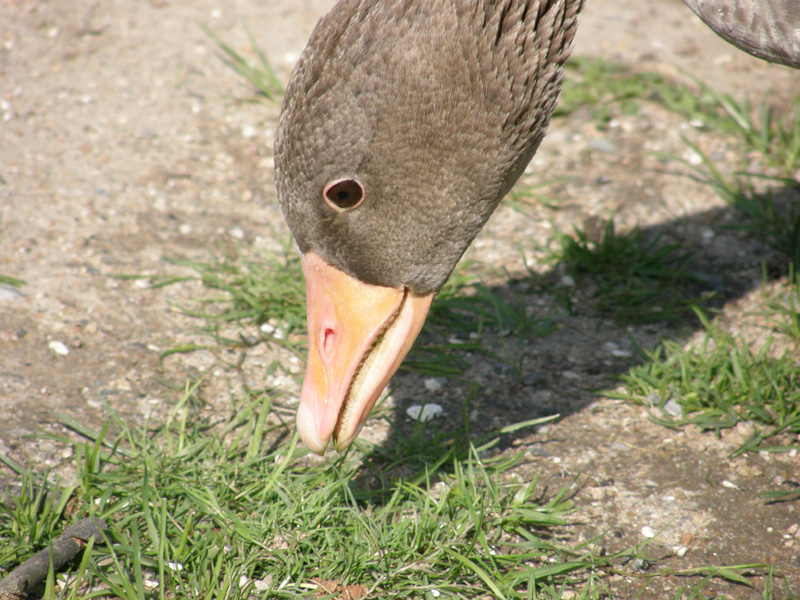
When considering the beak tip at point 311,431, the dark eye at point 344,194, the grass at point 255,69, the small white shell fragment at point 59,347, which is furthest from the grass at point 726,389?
the grass at point 255,69

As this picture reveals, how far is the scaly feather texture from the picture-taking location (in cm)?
271

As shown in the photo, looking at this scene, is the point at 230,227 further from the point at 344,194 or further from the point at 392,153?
the point at 392,153

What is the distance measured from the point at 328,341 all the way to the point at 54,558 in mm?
1329

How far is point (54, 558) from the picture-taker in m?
2.81

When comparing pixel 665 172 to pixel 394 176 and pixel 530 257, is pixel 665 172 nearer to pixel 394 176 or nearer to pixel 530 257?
pixel 530 257

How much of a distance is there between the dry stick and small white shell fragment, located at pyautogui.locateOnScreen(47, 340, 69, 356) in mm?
1254

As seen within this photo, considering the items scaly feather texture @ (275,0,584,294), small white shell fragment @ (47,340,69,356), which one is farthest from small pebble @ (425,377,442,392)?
small white shell fragment @ (47,340,69,356)

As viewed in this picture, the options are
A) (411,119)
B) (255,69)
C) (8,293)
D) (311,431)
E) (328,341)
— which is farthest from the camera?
(255,69)

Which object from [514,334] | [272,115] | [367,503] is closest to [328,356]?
[367,503]

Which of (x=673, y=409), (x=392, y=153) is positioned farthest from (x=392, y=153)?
(x=673, y=409)

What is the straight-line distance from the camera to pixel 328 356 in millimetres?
3053

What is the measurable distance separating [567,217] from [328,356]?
288 cm

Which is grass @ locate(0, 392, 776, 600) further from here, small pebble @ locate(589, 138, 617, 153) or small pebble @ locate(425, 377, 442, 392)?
small pebble @ locate(589, 138, 617, 153)

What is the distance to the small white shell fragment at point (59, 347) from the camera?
13.1ft
